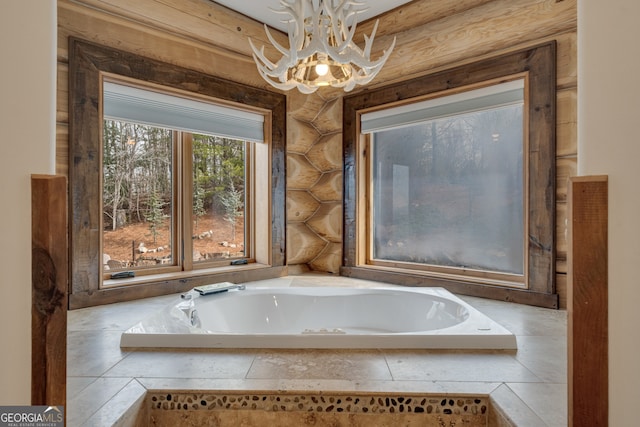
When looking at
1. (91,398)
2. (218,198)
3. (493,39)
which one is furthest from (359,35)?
(91,398)

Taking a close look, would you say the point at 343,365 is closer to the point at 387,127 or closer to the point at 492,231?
the point at 492,231

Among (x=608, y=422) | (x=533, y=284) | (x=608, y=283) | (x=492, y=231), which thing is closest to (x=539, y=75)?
(x=492, y=231)

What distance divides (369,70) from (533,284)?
1682mm

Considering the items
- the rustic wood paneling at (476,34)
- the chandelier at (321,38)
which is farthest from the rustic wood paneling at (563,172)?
the chandelier at (321,38)

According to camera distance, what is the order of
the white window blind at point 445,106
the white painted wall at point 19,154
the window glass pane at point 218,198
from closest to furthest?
1. the white painted wall at point 19,154
2. the white window blind at point 445,106
3. the window glass pane at point 218,198

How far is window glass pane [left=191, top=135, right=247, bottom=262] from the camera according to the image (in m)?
2.84

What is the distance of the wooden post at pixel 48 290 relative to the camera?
76 centimetres

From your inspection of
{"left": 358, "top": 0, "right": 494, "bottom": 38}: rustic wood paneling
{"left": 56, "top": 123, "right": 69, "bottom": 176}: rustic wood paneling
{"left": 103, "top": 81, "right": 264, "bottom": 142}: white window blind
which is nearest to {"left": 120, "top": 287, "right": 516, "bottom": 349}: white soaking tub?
{"left": 56, "top": 123, "right": 69, "bottom": 176}: rustic wood paneling

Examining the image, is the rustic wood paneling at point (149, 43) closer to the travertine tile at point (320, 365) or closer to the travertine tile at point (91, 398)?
the travertine tile at point (91, 398)

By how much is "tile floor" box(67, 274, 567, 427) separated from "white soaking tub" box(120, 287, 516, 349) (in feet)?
0.21

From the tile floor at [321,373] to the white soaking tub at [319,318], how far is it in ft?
0.21

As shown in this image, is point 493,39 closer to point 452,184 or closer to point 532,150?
point 532,150

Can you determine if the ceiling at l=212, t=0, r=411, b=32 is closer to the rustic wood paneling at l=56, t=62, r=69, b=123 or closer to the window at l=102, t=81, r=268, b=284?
the window at l=102, t=81, r=268, b=284

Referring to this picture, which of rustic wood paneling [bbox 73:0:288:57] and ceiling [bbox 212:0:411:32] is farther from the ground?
ceiling [bbox 212:0:411:32]
